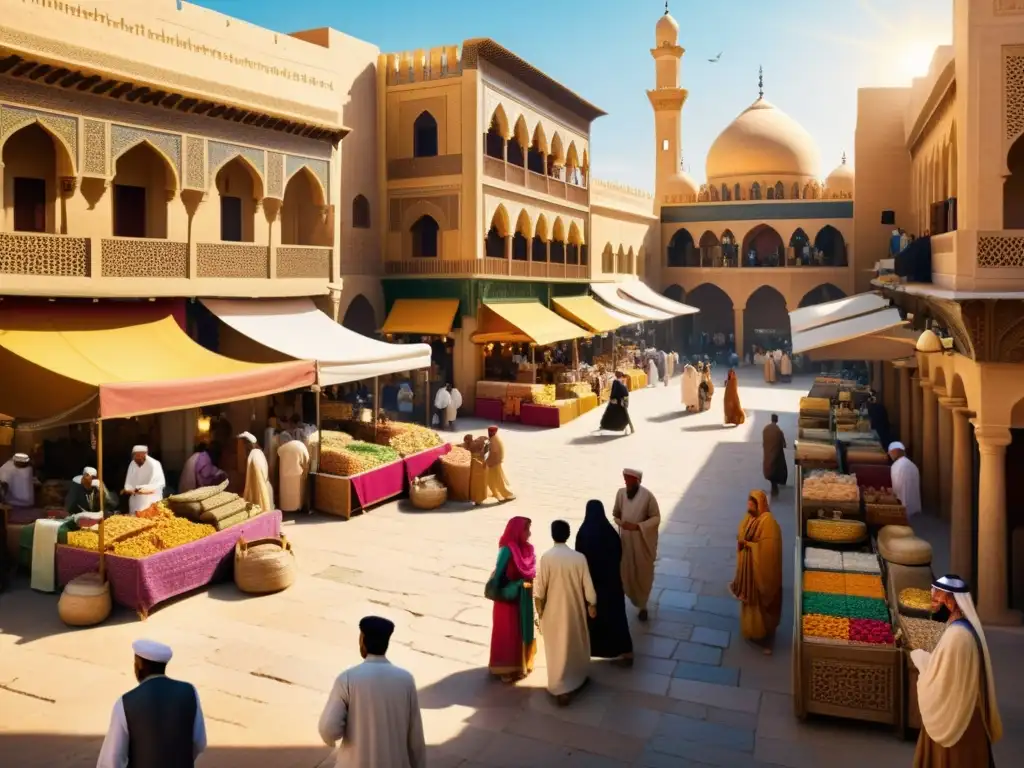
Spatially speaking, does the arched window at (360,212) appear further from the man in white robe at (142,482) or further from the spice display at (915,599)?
the spice display at (915,599)

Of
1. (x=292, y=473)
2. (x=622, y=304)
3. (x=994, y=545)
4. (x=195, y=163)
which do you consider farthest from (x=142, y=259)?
(x=622, y=304)

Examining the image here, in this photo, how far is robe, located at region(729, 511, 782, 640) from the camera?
721 cm

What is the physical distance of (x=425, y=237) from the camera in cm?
2061

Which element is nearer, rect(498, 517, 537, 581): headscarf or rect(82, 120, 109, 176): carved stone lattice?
rect(498, 517, 537, 581): headscarf

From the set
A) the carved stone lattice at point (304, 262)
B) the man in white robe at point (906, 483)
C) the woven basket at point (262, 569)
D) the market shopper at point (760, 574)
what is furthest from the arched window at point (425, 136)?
the market shopper at point (760, 574)

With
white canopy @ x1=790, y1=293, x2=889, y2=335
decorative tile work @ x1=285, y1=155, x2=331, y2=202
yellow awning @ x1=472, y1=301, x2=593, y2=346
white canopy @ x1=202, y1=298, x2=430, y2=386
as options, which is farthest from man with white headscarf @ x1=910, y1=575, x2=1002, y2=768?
yellow awning @ x1=472, y1=301, x2=593, y2=346

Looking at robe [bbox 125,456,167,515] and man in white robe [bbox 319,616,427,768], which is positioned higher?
robe [bbox 125,456,167,515]

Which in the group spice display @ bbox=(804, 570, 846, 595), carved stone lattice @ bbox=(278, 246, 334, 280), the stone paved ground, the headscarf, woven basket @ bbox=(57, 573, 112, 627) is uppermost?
carved stone lattice @ bbox=(278, 246, 334, 280)

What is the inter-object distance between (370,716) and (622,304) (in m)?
24.4

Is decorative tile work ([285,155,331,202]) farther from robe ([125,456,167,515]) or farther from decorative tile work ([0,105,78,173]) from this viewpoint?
robe ([125,456,167,515])

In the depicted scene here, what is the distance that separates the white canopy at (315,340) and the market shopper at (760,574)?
649cm

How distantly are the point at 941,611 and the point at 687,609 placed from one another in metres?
3.65

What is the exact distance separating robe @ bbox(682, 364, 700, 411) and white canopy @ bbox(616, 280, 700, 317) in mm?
8647

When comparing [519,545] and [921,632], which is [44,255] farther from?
[921,632]
